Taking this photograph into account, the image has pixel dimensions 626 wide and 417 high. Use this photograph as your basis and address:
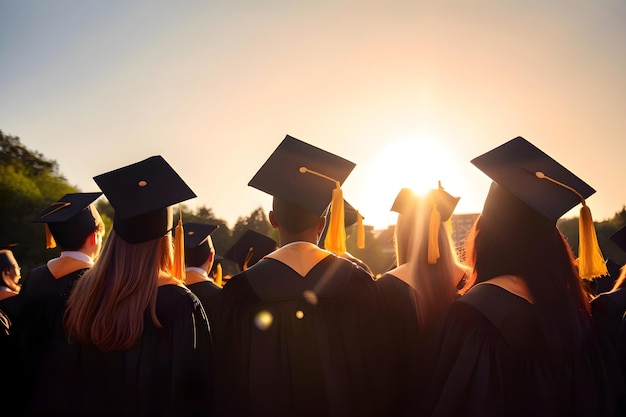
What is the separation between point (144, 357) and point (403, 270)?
1.87m

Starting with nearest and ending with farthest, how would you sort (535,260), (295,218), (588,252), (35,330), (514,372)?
(514,372) → (535,260) → (588,252) → (35,330) → (295,218)

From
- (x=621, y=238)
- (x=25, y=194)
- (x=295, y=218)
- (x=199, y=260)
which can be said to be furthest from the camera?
(x=25, y=194)

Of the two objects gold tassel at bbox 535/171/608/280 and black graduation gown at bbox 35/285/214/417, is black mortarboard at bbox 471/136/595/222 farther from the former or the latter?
black graduation gown at bbox 35/285/214/417

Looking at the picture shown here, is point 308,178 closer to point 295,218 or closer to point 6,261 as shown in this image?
point 295,218

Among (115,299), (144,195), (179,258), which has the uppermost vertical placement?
(144,195)

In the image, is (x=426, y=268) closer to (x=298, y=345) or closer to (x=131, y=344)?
(x=298, y=345)

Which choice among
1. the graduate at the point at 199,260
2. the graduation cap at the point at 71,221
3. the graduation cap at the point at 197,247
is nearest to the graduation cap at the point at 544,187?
the graduation cap at the point at 71,221

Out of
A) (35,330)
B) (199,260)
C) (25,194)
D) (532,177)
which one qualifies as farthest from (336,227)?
(25,194)

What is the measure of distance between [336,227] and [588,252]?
1534mm

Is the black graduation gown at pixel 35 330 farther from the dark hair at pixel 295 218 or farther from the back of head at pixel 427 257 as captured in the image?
the back of head at pixel 427 257

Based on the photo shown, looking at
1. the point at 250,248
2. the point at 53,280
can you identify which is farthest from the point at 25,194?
the point at 53,280

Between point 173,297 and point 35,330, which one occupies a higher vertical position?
point 173,297

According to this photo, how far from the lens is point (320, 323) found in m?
3.11

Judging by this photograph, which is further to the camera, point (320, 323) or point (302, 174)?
point (302, 174)
